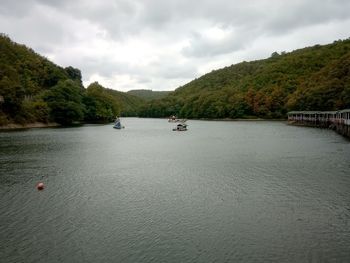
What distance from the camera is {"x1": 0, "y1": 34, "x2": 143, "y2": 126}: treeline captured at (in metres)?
96.6

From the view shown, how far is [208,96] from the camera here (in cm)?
19962

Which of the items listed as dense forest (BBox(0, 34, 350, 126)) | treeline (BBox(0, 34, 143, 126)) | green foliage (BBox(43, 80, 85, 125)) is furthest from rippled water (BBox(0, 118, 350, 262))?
green foliage (BBox(43, 80, 85, 125))

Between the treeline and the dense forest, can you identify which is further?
Answer: the dense forest

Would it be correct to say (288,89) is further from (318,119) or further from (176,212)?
(176,212)

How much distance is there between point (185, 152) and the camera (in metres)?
47.2

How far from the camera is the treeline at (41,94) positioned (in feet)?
317

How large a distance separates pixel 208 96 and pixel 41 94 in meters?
104

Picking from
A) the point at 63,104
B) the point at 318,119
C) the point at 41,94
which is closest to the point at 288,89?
the point at 318,119

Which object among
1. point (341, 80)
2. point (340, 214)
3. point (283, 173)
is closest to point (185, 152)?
point (283, 173)

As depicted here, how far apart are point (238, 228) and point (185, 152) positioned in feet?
99.7

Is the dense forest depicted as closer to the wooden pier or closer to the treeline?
the treeline

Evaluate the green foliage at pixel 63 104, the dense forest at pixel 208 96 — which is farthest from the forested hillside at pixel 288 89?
the green foliage at pixel 63 104

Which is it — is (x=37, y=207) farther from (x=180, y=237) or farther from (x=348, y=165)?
(x=348, y=165)

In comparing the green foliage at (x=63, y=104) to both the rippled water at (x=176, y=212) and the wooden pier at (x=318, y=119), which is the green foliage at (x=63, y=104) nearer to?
the wooden pier at (x=318, y=119)
